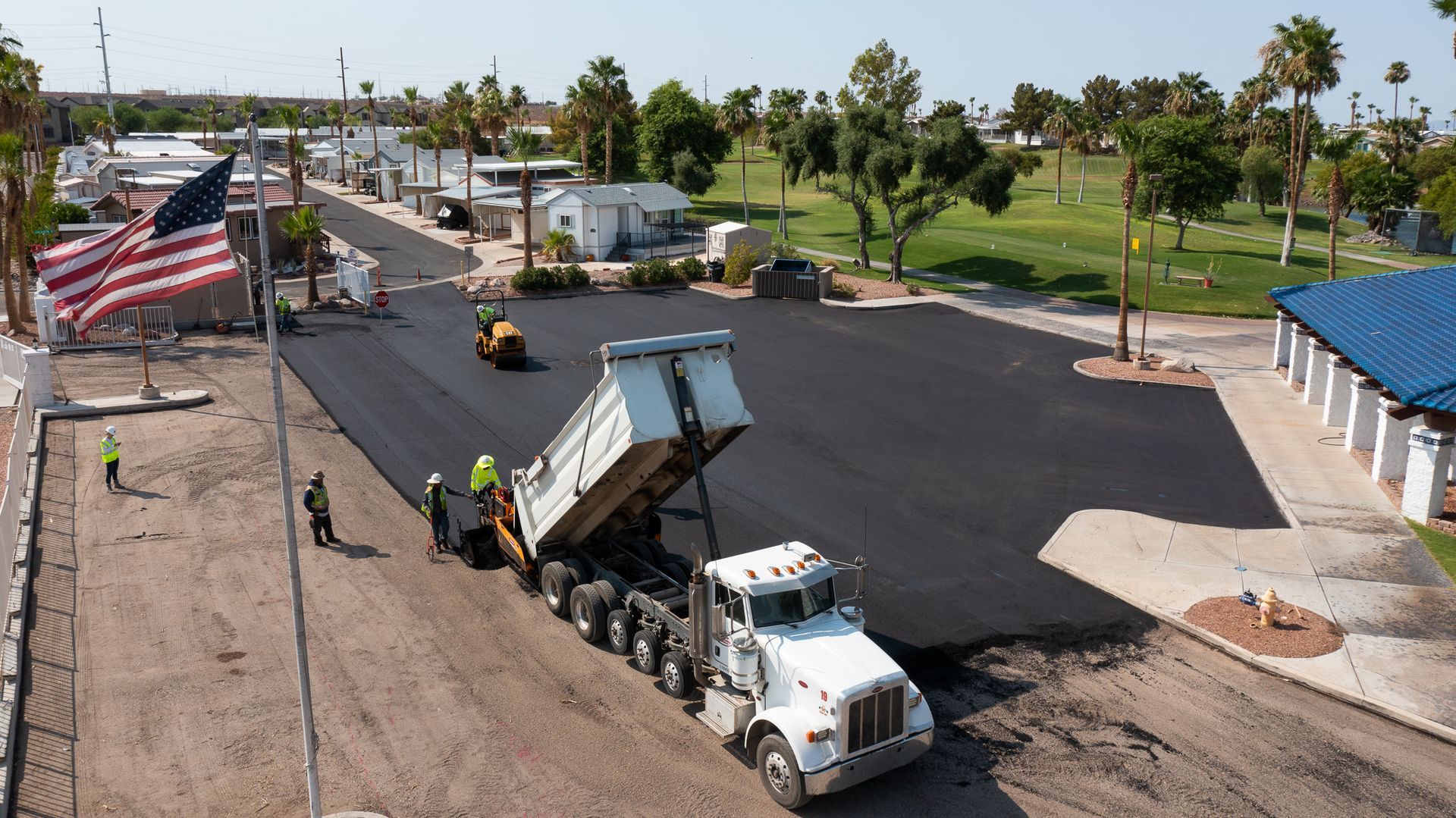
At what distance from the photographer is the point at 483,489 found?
792 inches

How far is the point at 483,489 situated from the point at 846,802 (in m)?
10.1

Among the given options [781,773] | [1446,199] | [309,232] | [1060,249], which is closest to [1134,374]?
[781,773]

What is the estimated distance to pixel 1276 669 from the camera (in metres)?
16.6

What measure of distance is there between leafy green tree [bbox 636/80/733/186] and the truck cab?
8059 cm

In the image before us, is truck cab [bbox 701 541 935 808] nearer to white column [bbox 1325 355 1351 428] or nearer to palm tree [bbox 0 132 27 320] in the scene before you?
white column [bbox 1325 355 1351 428]

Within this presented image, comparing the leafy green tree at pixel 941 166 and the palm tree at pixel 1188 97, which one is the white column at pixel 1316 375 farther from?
the palm tree at pixel 1188 97

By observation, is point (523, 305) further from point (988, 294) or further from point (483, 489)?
point (483, 489)

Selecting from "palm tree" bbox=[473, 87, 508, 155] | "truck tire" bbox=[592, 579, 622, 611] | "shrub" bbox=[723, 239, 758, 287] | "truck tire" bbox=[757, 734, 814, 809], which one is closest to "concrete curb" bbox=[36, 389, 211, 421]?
"truck tire" bbox=[592, 579, 622, 611]

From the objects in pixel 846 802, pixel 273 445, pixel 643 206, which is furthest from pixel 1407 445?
pixel 643 206

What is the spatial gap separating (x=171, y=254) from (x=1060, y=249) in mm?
64346

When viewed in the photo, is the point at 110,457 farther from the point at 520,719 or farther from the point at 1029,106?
the point at 1029,106

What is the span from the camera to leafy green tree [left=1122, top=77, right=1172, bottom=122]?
523 ft

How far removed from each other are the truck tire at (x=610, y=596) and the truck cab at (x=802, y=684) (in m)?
2.53

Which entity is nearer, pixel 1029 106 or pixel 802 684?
pixel 802 684
